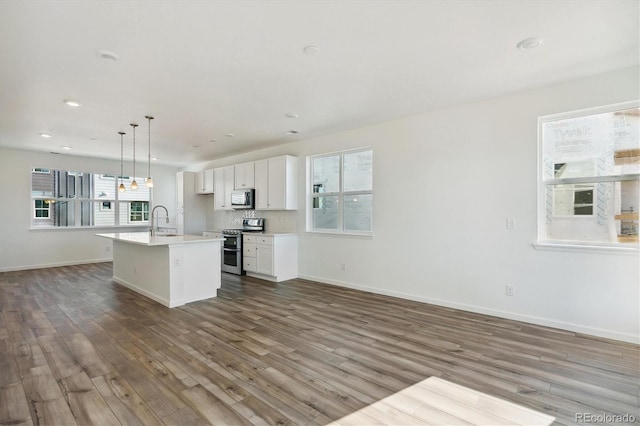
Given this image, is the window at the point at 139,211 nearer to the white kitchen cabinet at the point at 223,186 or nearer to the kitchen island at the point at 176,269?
the white kitchen cabinet at the point at 223,186

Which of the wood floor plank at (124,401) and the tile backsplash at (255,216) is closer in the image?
the wood floor plank at (124,401)

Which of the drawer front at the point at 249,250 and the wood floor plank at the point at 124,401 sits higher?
the drawer front at the point at 249,250

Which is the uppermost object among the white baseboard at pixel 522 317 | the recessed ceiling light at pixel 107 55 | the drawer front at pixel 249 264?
the recessed ceiling light at pixel 107 55

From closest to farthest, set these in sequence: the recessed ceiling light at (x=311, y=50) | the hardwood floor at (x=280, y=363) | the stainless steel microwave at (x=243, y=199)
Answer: the hardwood floor at (x=280, y=363) < the recessed ceiling light at (x=311, y=50) < the stainless steel microwave at (x=243, y=199)

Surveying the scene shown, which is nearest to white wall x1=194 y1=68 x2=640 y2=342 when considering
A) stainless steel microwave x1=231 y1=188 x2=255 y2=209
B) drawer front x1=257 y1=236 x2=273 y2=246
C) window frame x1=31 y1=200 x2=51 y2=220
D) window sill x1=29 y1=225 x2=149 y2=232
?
drawer front x1=257 y1=236 x2=273 y2=246

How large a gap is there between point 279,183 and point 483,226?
3577mm

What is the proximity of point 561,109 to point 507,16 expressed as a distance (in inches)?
68.0

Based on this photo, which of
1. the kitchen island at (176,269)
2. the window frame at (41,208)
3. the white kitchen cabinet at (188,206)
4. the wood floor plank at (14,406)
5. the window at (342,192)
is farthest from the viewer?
the white kitchen cabinet at (188,206)

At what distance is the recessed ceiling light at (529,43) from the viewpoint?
252 centimetres

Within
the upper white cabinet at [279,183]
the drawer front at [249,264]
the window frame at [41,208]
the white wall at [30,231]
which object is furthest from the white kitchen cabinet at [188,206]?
the upper white cabinet at [279,183]

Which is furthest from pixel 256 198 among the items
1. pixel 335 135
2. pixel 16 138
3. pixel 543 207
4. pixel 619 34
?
pixel 619 34

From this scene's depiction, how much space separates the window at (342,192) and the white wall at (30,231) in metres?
5.77

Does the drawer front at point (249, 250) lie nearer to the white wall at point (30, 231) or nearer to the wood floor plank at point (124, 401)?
the wood floor plank at point (124, 401)

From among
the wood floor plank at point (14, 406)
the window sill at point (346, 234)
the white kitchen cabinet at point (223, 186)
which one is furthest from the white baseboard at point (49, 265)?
the wood floor plank at point (14, 406)
